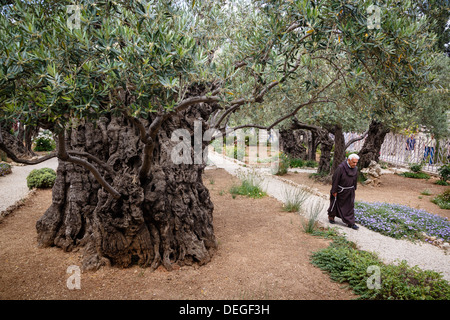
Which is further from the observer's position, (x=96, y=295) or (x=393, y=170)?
(x=393, y=170)

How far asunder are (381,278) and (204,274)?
252 centimetres

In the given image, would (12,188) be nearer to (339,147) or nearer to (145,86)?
(145,86)

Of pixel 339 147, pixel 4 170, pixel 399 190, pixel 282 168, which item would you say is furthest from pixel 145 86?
pixel 4 170

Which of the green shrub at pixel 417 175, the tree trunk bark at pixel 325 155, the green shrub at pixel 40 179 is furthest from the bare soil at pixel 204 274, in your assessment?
the green shrub at pixel 417 175

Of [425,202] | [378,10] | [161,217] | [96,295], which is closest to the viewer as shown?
[378,10]

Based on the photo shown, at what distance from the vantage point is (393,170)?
16938mm

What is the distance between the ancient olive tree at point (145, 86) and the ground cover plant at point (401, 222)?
3.66 meters

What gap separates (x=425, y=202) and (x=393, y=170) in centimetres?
784

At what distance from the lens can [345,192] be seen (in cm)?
674

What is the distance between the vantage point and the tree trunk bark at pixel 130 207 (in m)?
4.38

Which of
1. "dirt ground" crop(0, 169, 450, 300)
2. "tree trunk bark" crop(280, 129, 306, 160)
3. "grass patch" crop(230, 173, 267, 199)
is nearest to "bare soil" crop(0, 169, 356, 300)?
"dirt ground" crop(0, 169, 450, 300)
